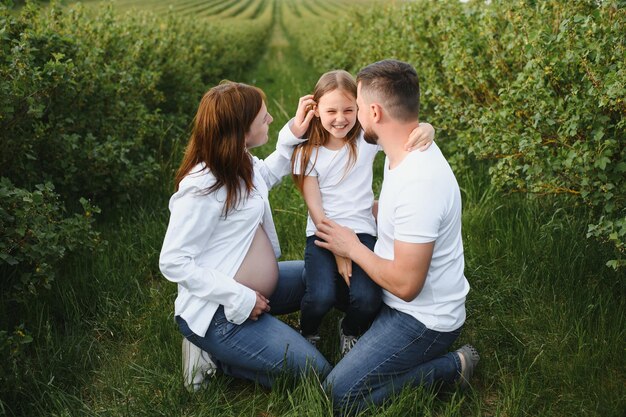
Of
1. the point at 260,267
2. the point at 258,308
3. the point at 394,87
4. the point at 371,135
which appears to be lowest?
the point at 258,308

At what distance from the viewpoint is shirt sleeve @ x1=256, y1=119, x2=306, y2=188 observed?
11.0ft

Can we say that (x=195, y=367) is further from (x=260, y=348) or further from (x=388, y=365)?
(x=388, y=365)

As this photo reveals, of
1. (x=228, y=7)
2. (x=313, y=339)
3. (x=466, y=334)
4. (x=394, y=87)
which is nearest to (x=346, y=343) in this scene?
(x=313, y=339)

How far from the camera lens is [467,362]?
9.81 feet

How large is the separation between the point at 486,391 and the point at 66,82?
3329 millimetres

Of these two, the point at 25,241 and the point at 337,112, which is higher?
the point at 337,112

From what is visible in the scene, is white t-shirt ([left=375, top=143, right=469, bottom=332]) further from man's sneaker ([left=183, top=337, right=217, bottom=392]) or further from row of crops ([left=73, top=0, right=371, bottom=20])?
row of crops ([left=73, top=0, right=371, bottom=20])

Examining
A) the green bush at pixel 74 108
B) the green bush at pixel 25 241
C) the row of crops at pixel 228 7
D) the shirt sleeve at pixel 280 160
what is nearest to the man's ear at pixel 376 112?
the shirt sleeve at pixel 280 160

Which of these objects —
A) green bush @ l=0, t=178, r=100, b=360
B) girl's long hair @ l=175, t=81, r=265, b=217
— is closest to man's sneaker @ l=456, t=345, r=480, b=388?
girl's long hair @ l=175, t=81, r=265, b=217

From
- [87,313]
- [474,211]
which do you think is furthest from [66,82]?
[474,211]

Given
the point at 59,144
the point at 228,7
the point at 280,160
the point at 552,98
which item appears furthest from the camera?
the point at 228,7

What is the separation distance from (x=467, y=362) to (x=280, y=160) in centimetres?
143

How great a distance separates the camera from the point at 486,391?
304cm

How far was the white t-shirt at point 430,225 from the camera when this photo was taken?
8.48 ft
